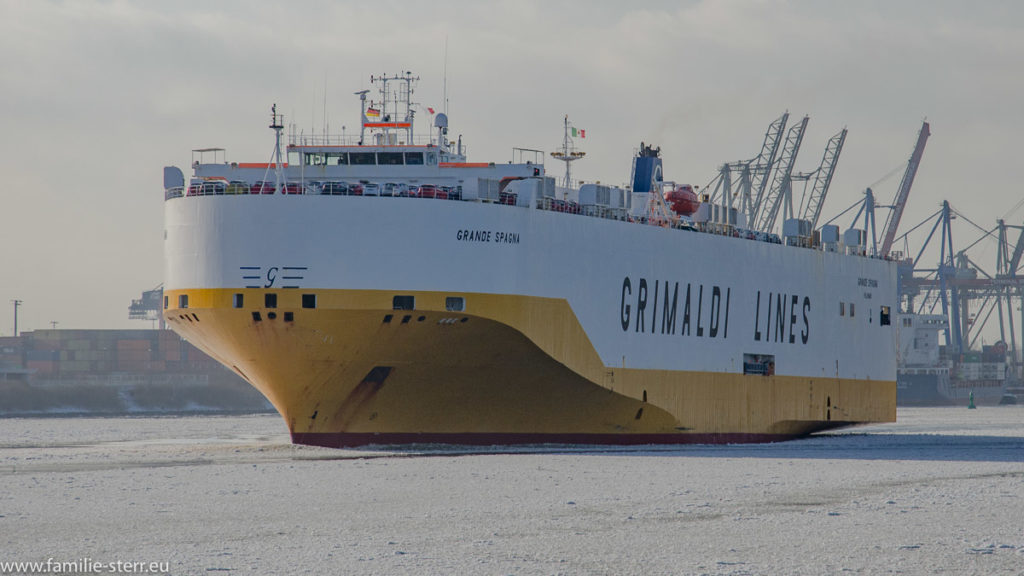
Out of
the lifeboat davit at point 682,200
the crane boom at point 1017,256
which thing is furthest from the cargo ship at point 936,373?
the lifeboat davit at point 682,200

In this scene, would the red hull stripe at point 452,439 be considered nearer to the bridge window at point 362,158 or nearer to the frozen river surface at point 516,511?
the frozen river surface at point 516,511

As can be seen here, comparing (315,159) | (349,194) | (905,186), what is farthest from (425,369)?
(905,186)

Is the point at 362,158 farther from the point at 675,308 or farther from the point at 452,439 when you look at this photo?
the point at 675,308

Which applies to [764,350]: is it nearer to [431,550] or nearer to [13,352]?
[431,550]

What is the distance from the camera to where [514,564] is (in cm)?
1539

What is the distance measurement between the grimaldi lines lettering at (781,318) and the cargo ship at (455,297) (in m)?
0.35

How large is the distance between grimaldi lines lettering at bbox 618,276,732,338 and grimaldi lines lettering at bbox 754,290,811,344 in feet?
6.86

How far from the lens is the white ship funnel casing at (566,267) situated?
101 feet

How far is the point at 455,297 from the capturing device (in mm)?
31297

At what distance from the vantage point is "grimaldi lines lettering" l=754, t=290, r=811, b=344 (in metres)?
42.5

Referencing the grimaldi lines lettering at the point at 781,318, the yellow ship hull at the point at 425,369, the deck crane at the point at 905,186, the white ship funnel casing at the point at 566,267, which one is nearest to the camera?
the yellow ship hull at the point at 425,369

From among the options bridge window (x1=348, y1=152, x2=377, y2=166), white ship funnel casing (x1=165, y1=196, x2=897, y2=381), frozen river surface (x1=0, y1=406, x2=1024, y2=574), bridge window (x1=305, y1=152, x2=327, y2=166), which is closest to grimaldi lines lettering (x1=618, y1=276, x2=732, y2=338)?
white ship funnel casing (x1=165, y1=196, x2=897, y2=381)

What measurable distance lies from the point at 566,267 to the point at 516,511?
14.6 meters

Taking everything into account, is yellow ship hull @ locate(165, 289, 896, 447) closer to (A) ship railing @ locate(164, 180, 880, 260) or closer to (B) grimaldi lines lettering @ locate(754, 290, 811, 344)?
(A) ship railing @ locate(164, 180, 880, 260)
